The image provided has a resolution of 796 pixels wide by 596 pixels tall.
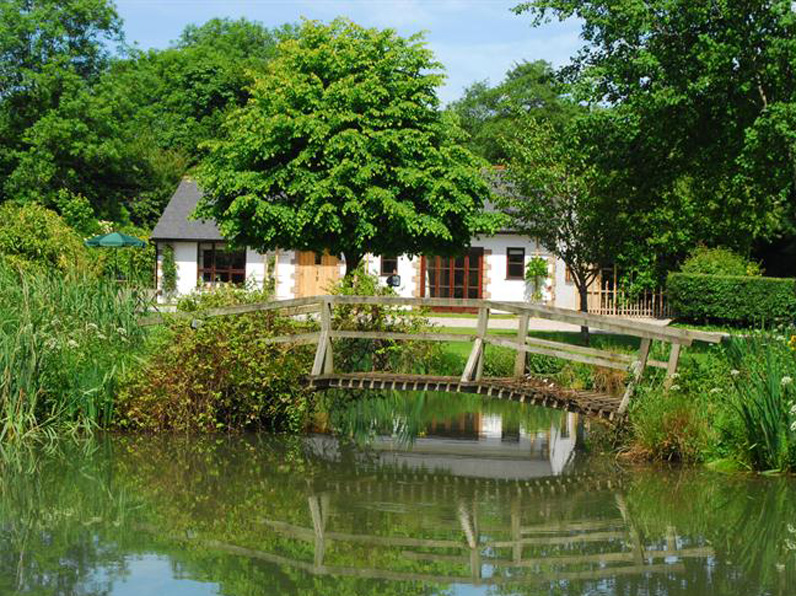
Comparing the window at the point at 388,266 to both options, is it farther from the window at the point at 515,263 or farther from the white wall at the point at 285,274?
the window at the point at 515,263

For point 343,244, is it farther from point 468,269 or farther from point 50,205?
point 50,205

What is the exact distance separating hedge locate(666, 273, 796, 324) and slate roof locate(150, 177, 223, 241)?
51.6ft

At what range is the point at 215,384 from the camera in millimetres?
13500

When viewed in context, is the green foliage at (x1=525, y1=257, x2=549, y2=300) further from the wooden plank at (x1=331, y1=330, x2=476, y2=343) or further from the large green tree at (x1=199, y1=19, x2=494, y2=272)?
the wooden plank at (x1=331, y1=330, x2=476, y2=343)

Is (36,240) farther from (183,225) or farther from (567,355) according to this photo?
(183,225)

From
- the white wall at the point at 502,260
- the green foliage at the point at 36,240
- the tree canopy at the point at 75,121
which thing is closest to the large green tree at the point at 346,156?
the green foliage at the point at 36,240

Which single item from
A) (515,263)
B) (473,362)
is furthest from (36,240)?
(515,263)

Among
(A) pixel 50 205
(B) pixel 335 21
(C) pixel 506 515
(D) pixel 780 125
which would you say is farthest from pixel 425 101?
(A) pixel 50 205

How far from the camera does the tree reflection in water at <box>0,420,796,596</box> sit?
25.0 feet

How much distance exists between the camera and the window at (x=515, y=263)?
37.5 meters

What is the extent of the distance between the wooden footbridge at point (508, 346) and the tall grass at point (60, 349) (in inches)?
25.1

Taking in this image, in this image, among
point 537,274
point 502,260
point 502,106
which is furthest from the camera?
point 502,106

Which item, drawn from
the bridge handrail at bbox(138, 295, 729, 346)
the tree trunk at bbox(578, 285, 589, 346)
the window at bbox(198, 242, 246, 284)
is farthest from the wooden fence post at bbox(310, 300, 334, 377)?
the window at bbox(198, 242, 246, 284)

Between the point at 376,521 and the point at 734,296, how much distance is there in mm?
22953
